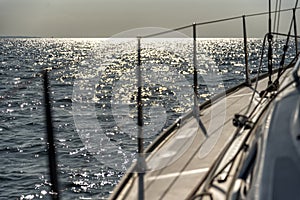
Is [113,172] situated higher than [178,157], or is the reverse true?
[178,157]

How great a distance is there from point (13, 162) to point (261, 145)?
10968 millimetres

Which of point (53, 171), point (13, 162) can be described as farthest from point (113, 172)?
point (53, 171)

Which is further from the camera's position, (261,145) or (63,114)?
(63,114)

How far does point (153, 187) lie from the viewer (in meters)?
2.85

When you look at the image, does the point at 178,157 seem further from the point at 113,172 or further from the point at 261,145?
the point at 113,172

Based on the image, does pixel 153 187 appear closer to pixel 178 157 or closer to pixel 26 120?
pixel 178 157

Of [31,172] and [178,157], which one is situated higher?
[178,157]

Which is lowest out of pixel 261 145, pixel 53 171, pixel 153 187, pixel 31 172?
pixel 31 172

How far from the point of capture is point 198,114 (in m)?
4.59

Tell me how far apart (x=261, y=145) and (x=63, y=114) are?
18149 millimetres

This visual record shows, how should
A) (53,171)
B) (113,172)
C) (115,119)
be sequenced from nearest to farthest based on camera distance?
(53,171) < (113,172) < (115,119)

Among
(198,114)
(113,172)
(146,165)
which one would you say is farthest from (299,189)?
(113,172)

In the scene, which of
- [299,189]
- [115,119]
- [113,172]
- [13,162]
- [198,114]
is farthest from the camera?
[115,119]

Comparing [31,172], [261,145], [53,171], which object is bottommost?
[31,172]
